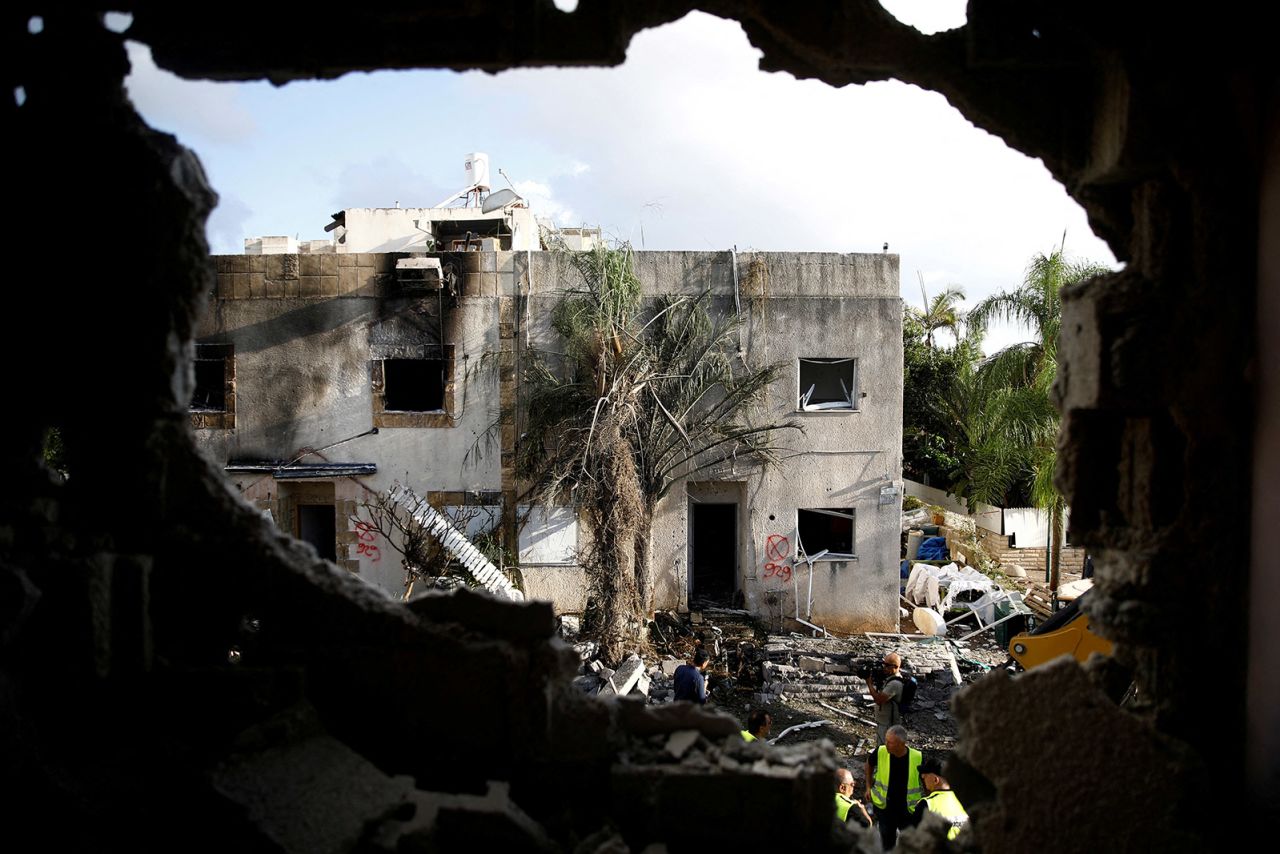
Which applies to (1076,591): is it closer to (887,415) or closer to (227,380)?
(887,415)

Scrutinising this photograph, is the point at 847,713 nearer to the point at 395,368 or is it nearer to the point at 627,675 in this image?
the point at 627,675

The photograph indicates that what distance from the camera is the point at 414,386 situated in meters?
12.9

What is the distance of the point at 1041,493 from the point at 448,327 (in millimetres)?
9407

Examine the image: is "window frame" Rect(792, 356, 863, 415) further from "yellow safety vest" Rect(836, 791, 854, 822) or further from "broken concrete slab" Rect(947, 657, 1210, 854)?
"broken concrete slab" Rect(947, 657, 1210, 854)

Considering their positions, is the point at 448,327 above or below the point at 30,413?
above

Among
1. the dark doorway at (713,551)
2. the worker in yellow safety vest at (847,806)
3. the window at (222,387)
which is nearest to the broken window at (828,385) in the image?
the dark doorway at (713,551)

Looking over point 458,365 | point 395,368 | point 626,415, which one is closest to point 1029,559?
point 626,415

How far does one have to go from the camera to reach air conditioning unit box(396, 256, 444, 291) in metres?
11.7

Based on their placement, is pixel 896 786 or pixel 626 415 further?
pixel 626 415

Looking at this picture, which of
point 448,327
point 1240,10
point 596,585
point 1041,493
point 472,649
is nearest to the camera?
point 1240,10

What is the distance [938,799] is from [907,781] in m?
0.30

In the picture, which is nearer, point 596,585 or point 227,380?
point 596,585

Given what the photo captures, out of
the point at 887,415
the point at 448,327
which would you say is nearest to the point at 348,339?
the point at 448,327

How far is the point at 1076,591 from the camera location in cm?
1171
